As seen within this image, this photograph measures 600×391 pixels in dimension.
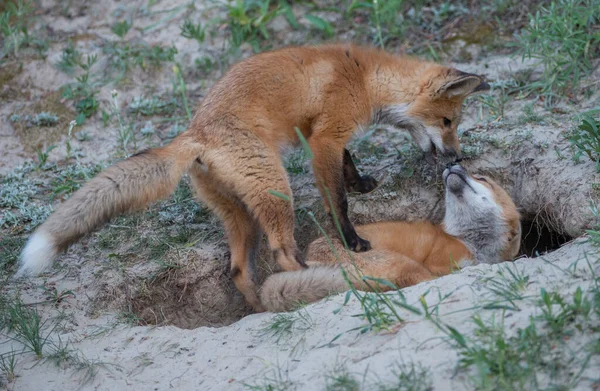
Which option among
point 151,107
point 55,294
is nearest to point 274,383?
point 55,294

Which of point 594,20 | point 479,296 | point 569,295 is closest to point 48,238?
point 479,296

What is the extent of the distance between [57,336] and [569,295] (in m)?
3.19

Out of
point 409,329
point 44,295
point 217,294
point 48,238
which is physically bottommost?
point 217,294

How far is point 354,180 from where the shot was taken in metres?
6.03

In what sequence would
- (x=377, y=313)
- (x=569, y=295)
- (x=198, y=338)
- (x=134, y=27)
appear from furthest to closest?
(x=134, y=27) < (x=198, y=338) < (x=377, y=313) < (x=569, y=295)

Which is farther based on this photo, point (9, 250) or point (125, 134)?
point (125, 134)

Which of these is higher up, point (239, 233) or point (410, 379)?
point (410, 379)

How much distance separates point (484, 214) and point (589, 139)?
3.15ft

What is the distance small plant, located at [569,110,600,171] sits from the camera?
5137mm

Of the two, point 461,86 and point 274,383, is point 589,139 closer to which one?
point 461,86

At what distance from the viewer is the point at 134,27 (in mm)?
8344

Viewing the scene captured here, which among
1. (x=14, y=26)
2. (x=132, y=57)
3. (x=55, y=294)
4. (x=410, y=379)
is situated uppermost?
(x=14, y=26)

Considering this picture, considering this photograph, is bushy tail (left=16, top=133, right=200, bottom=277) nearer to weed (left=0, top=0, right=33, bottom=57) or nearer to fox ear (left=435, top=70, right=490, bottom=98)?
fox ear (left=435, top=70, right=490, bottom=98)

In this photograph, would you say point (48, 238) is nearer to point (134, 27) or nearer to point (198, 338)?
point (198, 338)
